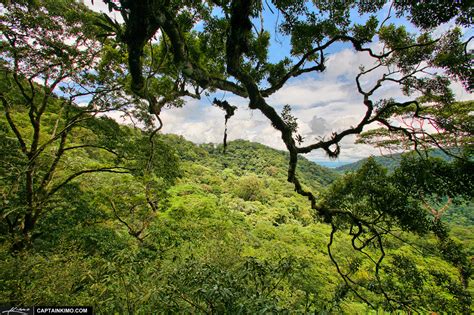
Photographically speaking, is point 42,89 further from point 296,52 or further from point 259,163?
point 259,163

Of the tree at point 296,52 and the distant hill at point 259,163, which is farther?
the distant hill at point 259,163

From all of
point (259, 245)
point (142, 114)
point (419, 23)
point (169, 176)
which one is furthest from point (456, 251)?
point (259, 245)

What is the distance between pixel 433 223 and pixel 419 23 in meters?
3.87

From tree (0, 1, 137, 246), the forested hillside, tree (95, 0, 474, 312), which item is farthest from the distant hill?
tree (95, 0, 474, 312)

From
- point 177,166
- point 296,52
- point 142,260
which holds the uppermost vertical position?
point 296,52

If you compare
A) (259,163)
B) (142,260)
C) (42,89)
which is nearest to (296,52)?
(142,260)

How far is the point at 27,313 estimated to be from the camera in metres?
2.41

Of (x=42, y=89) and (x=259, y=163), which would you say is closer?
(x=42, y=89)

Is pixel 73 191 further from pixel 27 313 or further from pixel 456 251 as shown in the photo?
pixel 456 251

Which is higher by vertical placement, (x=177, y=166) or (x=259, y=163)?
(x=259, y=163)

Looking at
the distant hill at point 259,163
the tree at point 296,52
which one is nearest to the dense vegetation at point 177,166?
the tree at point 296,52

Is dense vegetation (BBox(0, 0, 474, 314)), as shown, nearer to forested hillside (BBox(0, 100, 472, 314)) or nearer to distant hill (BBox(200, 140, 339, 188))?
forested hillside (BBox(0, 100, 472, 314))

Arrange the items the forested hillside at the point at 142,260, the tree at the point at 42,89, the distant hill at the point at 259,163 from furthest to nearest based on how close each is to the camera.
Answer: the distant hill at the point at 259,163 < the tree at the point at 42,89 < the forested hillside at the point at 142,260

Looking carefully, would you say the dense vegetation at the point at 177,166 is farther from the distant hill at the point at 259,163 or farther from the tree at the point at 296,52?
the distant hill at the point at 259,163
